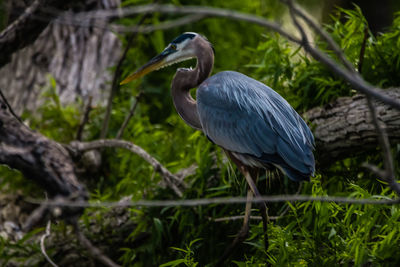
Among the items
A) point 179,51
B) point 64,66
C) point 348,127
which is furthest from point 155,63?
point 64,66

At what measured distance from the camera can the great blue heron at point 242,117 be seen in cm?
206

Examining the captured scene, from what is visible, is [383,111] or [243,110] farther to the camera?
[383,111]

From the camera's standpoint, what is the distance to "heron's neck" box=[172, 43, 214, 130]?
226 centimetres

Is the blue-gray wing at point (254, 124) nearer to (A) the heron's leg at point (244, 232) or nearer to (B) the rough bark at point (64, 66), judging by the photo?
(A) the heron's leg at point (244, 232)

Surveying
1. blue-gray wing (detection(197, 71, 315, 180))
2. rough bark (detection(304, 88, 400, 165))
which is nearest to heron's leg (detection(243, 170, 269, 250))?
blue-gray wing (detection(197, 71, 315, 180))

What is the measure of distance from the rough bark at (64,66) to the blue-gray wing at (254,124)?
1.67 meters

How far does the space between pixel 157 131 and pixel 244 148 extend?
1.37 metres

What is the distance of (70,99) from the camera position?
373cm

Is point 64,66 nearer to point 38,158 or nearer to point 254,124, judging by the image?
point 38,158

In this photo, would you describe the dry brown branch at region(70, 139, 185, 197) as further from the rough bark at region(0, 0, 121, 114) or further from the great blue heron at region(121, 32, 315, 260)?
the rough bark at region(0, 0, 121, 114)

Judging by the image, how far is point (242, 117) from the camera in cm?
216

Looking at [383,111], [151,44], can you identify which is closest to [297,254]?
[383,111]

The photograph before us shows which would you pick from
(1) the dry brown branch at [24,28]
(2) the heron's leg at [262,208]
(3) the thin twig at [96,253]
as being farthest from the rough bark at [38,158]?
(2) the heron's leg at [262,208]

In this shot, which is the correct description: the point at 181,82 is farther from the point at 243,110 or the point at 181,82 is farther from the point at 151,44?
the point at 151,44
